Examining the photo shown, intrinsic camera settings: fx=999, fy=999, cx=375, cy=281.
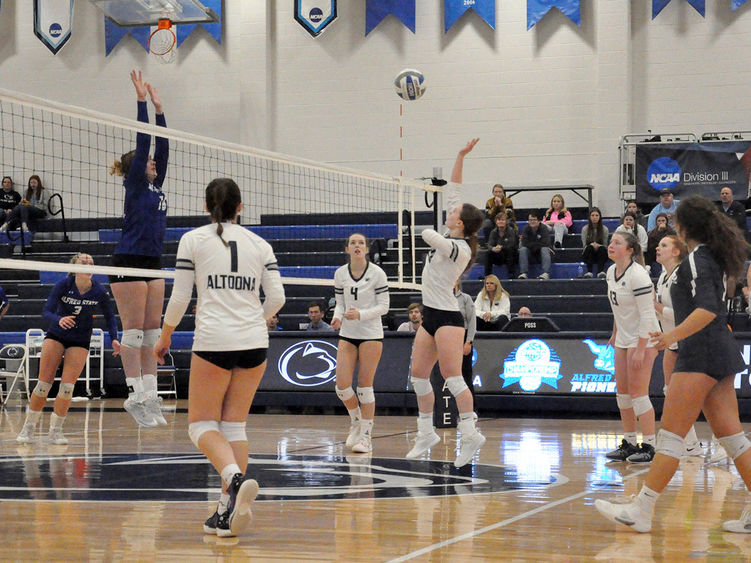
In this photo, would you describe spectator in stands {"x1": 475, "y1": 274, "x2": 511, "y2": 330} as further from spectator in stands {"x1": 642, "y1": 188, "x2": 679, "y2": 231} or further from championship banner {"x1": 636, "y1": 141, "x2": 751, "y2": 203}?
championship banner {"x1": 636, "y1": 141, "x2": 751, "y2": 203}

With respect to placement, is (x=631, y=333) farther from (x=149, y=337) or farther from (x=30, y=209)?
(x=30, y=209)

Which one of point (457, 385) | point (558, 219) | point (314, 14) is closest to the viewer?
point (457, 385)

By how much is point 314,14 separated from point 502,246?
673 centimetres

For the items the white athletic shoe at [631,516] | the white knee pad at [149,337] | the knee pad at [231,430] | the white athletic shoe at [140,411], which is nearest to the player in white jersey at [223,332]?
the knee pad at [231,430]

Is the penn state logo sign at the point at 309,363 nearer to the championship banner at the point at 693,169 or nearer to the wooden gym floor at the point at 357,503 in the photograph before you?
the wooden gym floor at the point at 357,503

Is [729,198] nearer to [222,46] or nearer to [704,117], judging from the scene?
[704,117]

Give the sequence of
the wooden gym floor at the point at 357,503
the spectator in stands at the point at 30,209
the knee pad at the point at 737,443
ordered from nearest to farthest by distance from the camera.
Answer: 1. the wooden gym floor at the point at 357,503
2. the knee pad at the point at 737,443
3. the spectator in stands at the point at 30,209

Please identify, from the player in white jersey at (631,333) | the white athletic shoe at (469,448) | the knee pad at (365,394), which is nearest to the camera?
the white athletic shoe at (469,448)

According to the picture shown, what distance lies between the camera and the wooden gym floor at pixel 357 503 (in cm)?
437

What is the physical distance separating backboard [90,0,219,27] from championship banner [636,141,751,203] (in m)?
8.47

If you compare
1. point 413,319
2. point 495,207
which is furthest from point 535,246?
point 413,319

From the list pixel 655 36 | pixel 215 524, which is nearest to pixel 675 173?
pixel 655 36

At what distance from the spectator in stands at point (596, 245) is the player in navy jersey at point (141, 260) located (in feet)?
29.4

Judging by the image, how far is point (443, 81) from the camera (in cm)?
1884
